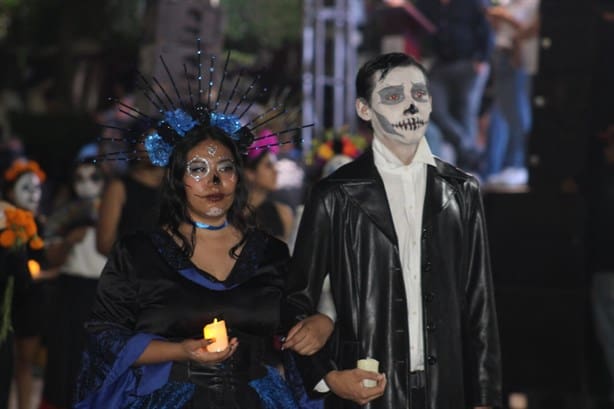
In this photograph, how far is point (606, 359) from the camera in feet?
25.7

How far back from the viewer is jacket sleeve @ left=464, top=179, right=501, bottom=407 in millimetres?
4078

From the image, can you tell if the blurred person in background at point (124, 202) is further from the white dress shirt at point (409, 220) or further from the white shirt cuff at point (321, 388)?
the white shirt cuff at point (321, 388)

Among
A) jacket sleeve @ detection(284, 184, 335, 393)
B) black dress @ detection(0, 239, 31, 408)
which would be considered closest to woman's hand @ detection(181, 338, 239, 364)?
jacket sleeve @ detection(284, 184, 335, 393)

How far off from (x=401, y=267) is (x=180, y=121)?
3.11 ft

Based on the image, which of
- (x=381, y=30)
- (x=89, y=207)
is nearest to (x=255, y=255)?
(x=89, y=207)

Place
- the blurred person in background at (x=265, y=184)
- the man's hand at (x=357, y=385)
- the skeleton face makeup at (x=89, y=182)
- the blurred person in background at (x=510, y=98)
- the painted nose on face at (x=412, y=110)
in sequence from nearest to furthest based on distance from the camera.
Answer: the man's hand at (x=357, y=385), the painted nose on face at (x=412, y=110), the blurred person in background at (x=265, y=184), the skeleton face makeup at (x=89, y=182), the blurred person in background at (x=510, y=98)

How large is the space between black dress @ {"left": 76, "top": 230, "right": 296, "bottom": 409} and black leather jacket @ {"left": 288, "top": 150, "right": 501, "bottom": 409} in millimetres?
178

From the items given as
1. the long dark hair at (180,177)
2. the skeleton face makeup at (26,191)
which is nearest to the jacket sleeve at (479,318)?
the long dark hair at (180,177)

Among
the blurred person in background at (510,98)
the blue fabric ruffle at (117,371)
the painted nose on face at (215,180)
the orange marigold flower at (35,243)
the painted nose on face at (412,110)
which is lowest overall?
the blue fabric ruffle at (117,371)

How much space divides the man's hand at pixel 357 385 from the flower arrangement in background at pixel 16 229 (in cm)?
222

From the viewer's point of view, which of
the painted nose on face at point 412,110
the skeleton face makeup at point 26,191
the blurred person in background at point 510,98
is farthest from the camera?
the blurred person in background at point 510,98

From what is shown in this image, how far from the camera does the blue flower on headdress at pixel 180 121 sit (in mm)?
4133

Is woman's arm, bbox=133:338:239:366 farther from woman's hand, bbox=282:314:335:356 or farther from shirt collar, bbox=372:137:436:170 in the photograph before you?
shirt collar, bbox=372:137:436:170

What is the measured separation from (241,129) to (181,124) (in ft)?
0.78
